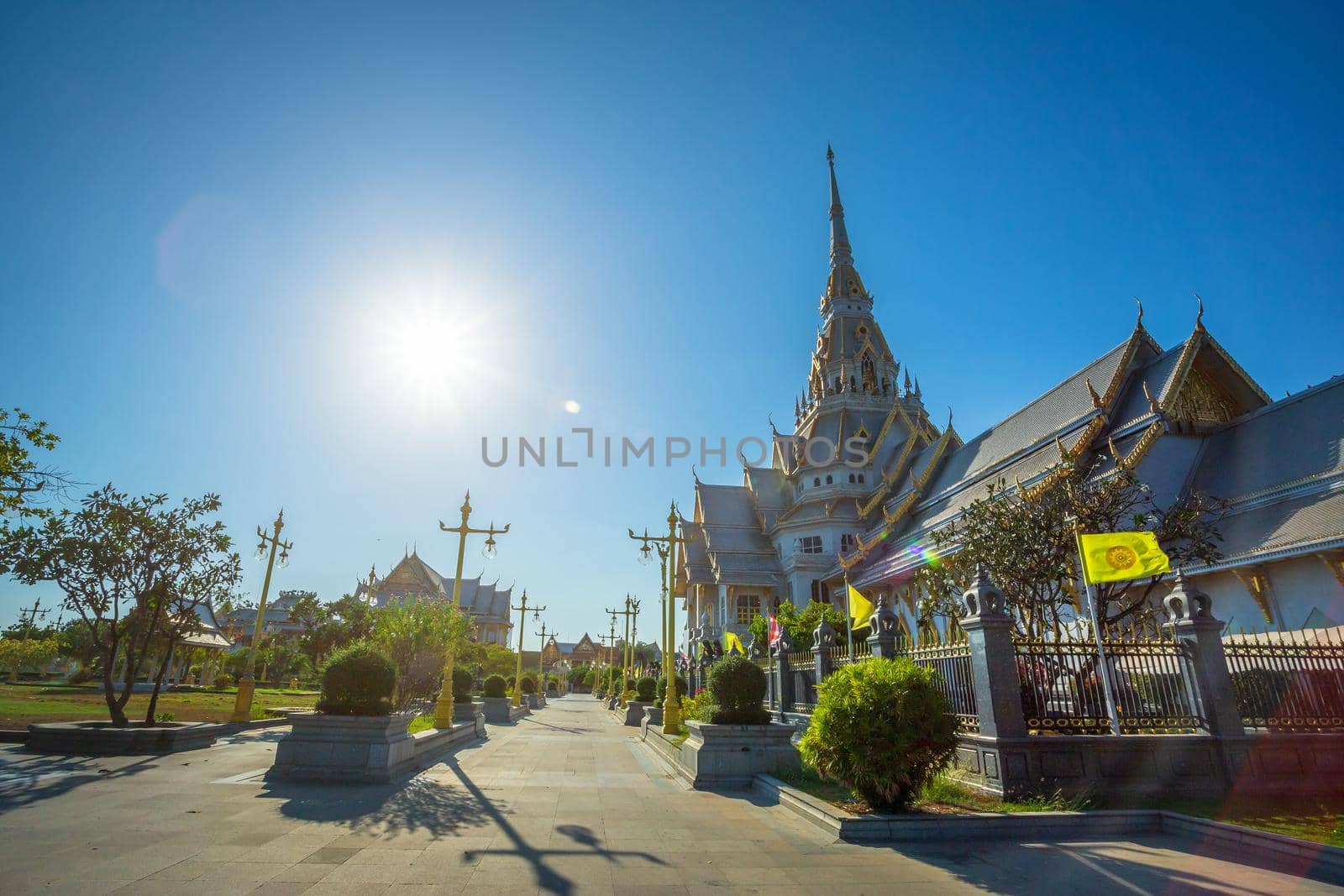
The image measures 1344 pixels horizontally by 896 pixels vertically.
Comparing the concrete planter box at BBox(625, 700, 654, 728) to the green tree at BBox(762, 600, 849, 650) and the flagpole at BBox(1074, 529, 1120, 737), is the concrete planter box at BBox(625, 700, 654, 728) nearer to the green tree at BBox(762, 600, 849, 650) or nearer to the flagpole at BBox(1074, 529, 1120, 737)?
the green tree at BBox(762, 600, 849, 650)

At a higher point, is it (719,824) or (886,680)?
(886,680)

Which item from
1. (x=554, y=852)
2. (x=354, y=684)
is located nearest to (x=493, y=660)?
(x=354, y=684)

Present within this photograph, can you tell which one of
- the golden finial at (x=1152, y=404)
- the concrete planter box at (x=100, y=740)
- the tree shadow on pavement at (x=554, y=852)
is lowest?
the tree shadow on pavement at (x=554, y=852)

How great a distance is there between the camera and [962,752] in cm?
1002

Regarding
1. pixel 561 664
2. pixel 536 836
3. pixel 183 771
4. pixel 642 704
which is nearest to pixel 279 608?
pixel 561 664

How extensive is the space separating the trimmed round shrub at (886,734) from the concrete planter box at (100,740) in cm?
1304

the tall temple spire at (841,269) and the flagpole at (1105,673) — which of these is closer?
the flagpole at (1105,673)

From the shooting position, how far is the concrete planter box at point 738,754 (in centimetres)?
1175

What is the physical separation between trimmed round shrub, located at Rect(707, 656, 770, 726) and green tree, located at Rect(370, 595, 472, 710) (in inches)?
374

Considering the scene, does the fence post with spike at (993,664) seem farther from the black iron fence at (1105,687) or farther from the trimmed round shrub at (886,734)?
the trimmed round shrub at (886,734)

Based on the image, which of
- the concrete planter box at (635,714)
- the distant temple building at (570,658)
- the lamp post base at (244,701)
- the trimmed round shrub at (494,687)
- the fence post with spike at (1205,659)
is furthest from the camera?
the distant temple building at (570,658)

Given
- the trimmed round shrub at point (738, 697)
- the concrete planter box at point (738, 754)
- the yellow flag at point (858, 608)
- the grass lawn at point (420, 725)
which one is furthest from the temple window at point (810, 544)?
the concrete planter box at point (738, 754)

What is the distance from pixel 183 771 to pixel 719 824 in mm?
9179

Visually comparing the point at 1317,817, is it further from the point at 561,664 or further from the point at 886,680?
the point at 561,664
